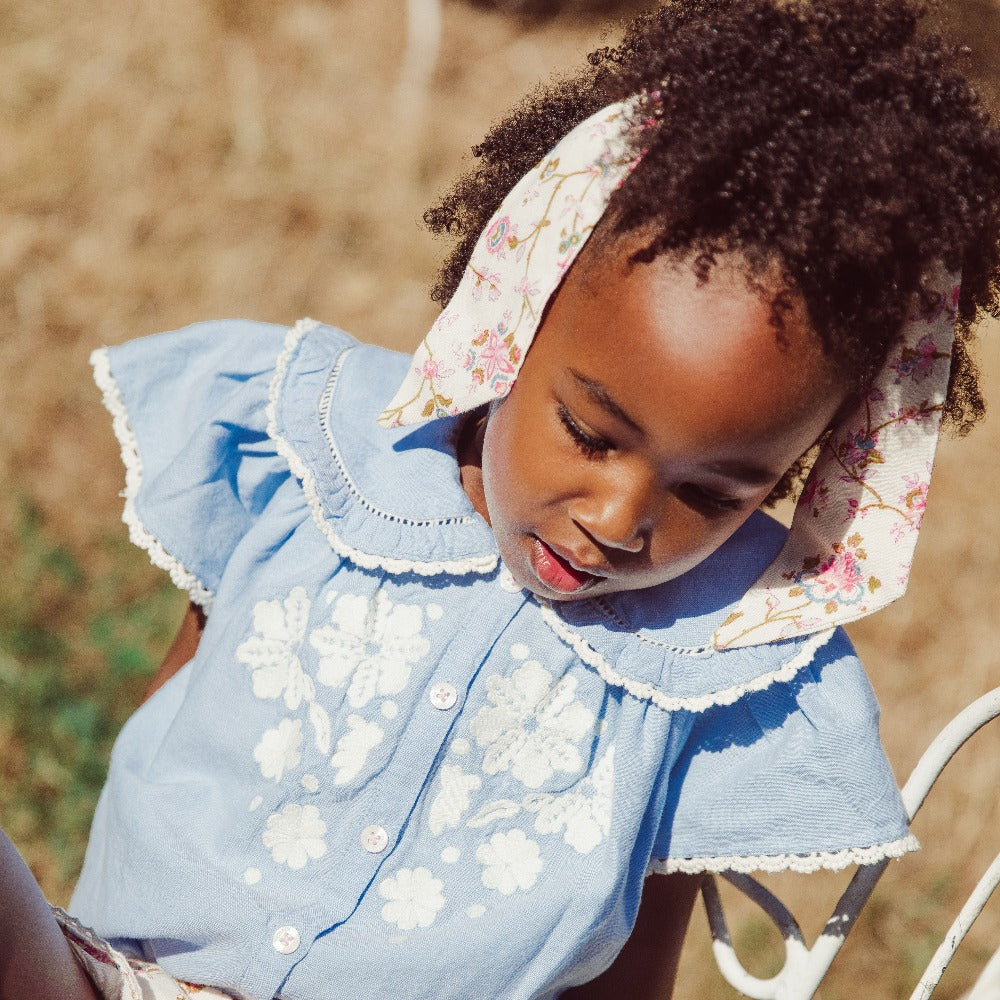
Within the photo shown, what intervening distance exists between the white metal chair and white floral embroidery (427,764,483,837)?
37cm

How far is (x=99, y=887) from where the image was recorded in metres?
1.45

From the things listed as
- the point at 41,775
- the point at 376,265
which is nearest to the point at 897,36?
the point at 41,775

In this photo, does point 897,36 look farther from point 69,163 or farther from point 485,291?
point 69,163

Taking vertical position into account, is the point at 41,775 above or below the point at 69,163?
below

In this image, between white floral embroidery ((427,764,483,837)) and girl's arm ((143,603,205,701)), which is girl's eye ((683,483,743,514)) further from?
girl's arm ((143,603,205,701))

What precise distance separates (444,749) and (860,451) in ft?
1.82

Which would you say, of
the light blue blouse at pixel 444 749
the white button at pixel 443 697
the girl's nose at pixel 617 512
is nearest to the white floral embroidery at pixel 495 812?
the light blue blouse at pixel 444 749

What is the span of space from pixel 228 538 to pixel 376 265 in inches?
72.4

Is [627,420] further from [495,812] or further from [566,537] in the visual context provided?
[495,812]

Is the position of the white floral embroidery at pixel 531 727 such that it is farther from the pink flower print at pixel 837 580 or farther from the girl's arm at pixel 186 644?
the girl's arm at pixel 186 644

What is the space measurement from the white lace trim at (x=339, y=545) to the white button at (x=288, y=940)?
413 mm

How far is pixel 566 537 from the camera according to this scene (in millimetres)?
1148

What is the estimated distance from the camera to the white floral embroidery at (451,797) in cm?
130

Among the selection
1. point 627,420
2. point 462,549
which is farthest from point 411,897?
point 627,420
